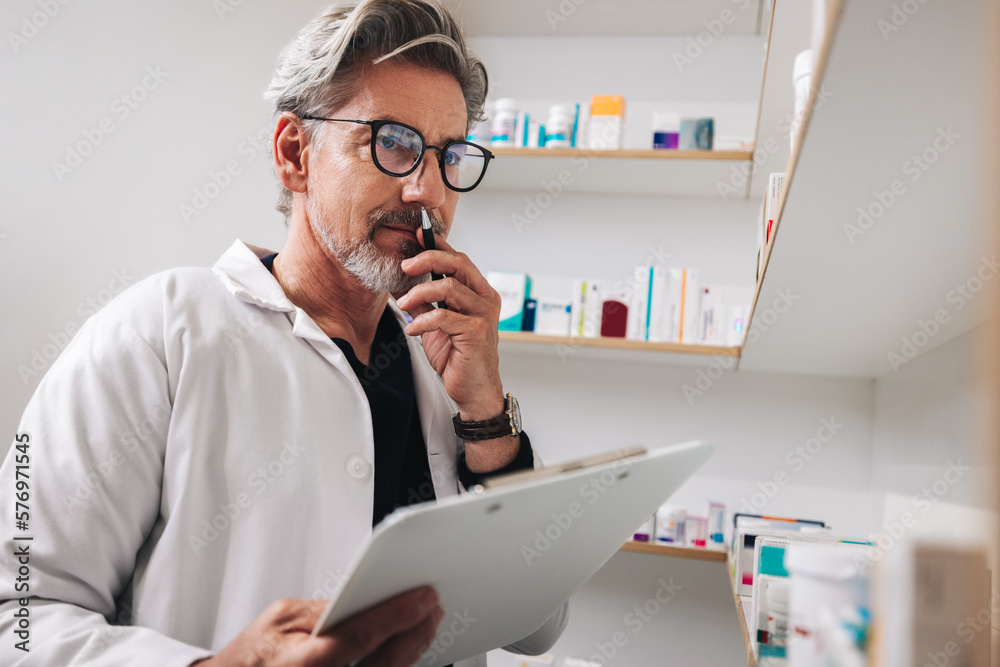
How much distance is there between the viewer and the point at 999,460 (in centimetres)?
69

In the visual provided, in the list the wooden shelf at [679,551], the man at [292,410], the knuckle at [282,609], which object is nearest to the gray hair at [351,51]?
the man at [292,410]

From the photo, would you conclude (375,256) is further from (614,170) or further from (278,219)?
(278,219)

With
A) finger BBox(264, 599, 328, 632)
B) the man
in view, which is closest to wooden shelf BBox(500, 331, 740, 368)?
the man

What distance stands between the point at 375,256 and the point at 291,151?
286 mm

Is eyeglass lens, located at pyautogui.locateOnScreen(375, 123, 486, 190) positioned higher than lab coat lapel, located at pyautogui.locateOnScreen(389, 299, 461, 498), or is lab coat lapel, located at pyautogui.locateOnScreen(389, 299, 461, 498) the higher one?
eyeglass lens, located at pyautogui.locateOnScreen(375, 123, 486, 190)

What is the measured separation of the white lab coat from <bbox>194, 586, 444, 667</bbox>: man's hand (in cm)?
16

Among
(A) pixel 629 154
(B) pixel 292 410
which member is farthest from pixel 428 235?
(A) pixel 629 154

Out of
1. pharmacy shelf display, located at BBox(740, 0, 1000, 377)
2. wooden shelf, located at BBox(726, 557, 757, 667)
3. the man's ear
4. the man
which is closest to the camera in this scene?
pharmacy shelf display, located at BBox(740, 0, 1000, 377)

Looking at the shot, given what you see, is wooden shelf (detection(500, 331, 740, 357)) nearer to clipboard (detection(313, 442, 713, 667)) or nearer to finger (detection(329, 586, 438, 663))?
clipboard (detection(313, 442, 713, 667))

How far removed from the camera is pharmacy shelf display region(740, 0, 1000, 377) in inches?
20.4

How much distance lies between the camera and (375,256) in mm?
1206

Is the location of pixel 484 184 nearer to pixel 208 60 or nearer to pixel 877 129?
pixel 208 60

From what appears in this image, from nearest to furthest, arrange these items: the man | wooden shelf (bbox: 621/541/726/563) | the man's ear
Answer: the man < the man's ear < wooden shelf (bbox: 621/541/726/563)

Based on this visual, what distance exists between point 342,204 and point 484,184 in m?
1.47
